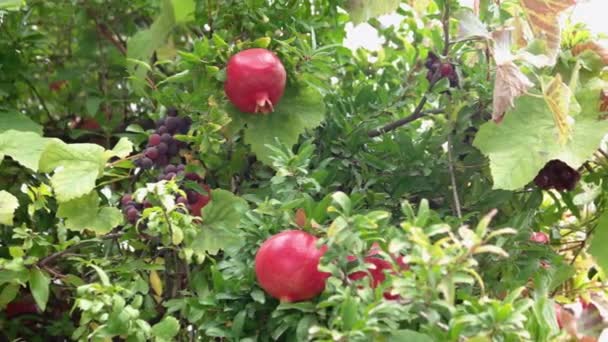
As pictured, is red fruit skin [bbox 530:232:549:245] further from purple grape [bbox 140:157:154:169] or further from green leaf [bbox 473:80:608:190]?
purple grape [bbox 140:157:154:169]

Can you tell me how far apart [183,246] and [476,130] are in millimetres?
305

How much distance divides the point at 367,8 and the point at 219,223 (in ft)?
0.98

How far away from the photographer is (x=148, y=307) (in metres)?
0.85

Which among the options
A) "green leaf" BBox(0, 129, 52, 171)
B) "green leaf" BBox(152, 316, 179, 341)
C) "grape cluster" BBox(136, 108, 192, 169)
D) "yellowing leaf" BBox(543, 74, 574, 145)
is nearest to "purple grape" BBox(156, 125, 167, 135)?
"grape cluster" BBox(136, 108, 192, 169)

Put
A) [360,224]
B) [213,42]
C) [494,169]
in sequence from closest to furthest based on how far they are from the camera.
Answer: [360,224] < [494,169] < [213,42]

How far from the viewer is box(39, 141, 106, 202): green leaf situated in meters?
0.81

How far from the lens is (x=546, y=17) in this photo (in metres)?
0.82

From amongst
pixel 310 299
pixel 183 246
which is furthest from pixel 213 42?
pixel 310 299

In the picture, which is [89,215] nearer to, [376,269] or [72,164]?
[72,164]

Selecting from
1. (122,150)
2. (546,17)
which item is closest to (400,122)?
(546,17)

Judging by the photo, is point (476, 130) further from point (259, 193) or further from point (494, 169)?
point (259, 193)

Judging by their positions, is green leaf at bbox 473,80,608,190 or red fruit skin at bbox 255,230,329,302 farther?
green leaf at bbox 473,80,608,190

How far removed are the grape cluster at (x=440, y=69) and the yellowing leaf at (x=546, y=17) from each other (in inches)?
3.4

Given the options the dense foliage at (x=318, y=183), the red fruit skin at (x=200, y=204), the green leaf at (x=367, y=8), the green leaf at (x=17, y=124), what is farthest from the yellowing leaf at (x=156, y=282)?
the green leaf at (x=367, y=8)
